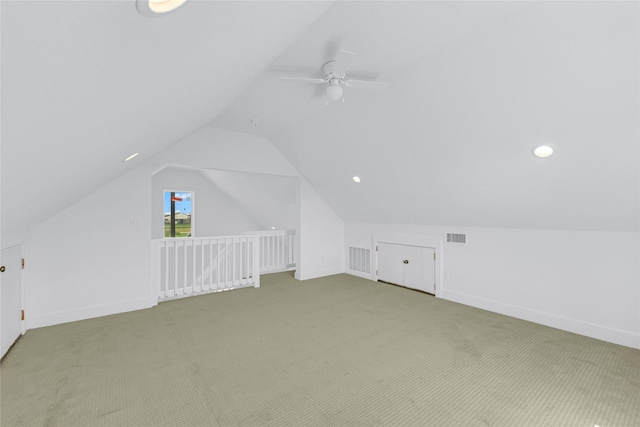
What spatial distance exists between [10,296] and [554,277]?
19.4 ft

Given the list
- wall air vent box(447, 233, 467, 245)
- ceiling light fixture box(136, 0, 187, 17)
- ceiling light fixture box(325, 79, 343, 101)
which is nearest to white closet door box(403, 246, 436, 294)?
wall air vent box(447, 233, 467, 245)

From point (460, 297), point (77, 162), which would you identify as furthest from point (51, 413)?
point (460, 297)

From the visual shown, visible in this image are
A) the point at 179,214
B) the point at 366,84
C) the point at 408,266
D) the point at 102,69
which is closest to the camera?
the point at 102,69

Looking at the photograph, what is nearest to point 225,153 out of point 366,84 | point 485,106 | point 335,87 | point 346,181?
point 346,181

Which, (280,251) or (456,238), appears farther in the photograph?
(280,251)

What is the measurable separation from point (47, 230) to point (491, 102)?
16.4 ft

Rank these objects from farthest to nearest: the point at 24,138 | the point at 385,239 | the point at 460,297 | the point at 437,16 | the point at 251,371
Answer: the point at 385,239
the point at 460,297
the point at 251,371
the point at 437,16
the point at 24,138

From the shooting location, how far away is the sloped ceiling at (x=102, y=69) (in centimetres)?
64

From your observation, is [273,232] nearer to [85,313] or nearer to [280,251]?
[280,251]

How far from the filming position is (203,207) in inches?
322

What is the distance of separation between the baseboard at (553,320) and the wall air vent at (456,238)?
776mm

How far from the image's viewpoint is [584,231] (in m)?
3.11

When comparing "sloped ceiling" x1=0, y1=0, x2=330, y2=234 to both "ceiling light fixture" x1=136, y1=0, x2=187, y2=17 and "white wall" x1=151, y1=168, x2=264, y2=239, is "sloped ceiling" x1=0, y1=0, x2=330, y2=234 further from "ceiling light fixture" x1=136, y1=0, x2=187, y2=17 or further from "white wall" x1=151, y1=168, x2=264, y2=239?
"white wall" x1=151, y1=168, x2=264, y2=239

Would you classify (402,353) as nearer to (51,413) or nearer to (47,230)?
(51,413)
